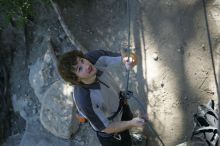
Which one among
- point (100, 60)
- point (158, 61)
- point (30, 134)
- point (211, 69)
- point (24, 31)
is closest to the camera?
point (100, 60)

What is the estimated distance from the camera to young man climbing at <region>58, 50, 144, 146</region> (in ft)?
10.6

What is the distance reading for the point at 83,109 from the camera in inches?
127

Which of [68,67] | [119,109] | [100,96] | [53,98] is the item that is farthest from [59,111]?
[68,67]

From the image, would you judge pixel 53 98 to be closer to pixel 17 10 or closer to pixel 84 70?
pixel 17 10

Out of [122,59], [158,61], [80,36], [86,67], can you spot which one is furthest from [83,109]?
[80,36]

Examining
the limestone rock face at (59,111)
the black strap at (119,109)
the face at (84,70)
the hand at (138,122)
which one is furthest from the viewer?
the limestone rock face at (59,111)

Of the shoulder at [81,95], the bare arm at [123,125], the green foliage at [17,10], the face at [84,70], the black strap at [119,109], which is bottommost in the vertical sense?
the bare arm at [123,125]

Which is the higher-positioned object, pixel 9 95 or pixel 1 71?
pixel 1 71

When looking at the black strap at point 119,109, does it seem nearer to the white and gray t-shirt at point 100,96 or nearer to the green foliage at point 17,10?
the white and gray t-shirt at point 100,96

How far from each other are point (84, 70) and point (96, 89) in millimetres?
214

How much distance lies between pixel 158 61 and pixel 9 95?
2.30 meters

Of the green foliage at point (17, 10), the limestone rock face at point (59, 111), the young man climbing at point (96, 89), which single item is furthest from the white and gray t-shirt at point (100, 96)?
the green foliage at point (17, 10)

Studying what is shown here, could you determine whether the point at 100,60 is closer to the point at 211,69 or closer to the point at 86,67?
the point at 86,67

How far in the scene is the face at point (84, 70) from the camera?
3.21 meters
